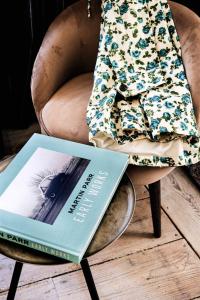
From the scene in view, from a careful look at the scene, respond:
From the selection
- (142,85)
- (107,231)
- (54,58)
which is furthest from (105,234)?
(54,58)

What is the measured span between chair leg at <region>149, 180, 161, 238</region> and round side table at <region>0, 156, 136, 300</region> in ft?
0.99

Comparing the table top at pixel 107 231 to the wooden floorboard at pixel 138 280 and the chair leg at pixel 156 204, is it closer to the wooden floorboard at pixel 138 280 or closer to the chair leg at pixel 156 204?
the chair leg at pixel 156 204

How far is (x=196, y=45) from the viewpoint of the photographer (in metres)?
1.22

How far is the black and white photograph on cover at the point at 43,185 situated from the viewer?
80 centimetres

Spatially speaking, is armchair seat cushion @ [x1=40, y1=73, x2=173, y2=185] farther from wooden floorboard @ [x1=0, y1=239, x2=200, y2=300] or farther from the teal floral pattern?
wooden floorboard @ [x1=0, y1=239, x2=200, y2=300]

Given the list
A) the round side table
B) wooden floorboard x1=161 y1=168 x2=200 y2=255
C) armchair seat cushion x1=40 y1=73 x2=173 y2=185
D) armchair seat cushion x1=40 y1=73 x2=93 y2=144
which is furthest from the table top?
wooden floorboard x1=161 y1=168 x2=200 y2=255

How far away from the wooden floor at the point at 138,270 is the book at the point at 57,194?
0.49 meters

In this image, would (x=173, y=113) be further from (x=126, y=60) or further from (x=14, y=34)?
(x=14, y=34)

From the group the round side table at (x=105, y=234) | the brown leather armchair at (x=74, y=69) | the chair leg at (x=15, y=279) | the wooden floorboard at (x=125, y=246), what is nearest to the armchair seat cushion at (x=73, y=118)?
the brown leather armchair at (x=74, y=69)

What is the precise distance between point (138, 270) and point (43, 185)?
567mm

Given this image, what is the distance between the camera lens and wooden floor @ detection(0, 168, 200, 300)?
1168mm

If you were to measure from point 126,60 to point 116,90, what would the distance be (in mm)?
133

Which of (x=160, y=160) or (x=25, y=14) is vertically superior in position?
(x=25, y=14)

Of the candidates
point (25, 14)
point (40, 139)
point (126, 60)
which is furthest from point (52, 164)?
point (25, 14)
